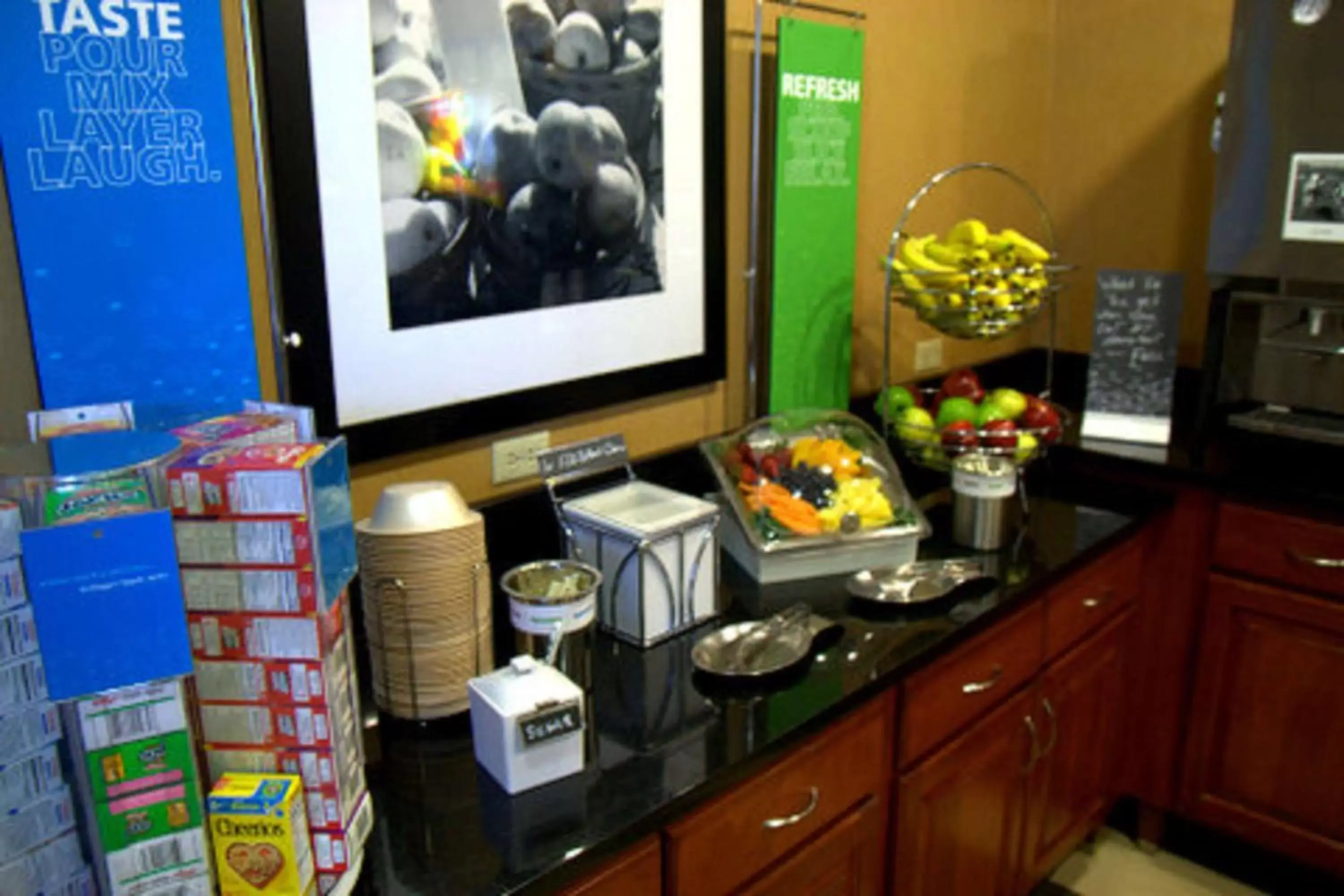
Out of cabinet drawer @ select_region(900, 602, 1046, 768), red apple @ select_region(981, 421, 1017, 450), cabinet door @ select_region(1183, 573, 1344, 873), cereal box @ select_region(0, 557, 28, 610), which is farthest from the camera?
cabinet door @ select_region(1183, 573, 1344, 873)

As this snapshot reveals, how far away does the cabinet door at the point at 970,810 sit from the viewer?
64.4 inches

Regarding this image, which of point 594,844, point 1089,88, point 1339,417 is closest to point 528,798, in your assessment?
point 594,844

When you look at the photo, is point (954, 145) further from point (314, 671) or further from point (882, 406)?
point (314, 671)

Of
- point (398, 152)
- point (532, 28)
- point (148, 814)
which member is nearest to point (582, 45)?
point (532, 28)

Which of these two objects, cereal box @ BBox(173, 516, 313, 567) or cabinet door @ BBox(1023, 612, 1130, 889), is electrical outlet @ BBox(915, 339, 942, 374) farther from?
cereal box @ BBox(173, 516, 313, 567)

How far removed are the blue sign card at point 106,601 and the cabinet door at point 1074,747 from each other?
1.52 metres

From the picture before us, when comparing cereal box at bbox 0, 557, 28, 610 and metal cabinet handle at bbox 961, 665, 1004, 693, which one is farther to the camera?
metal cabinet handle at bbox 961, 665, 1004, 693

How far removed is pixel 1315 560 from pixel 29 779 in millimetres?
2098

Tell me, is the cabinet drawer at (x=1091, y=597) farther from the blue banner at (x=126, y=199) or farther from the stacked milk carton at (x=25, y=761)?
the stacked milk carton at (x=25, y=761)

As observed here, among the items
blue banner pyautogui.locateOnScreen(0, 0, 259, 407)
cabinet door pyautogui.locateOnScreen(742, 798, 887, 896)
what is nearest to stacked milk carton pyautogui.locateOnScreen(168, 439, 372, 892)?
blue banner pyautogui.locateOnScreen(0, 0, 259, 407)

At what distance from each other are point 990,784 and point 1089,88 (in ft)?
6.06

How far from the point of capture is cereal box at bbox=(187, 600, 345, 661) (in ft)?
3.05

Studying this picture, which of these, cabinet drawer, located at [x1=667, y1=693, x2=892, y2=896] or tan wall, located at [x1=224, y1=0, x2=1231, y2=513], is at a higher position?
tan wall, located at [x1=224, y1=0, x2=1231, y2=513]

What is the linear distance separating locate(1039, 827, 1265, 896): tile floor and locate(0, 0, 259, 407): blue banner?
2045 mm
